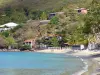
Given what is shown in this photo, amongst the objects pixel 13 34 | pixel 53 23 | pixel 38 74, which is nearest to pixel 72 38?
pixel 53 23

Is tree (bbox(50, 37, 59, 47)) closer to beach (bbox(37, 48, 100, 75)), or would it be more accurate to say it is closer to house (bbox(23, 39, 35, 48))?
beach (bbox(37, 48, 100, 75))

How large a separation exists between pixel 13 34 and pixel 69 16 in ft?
77.0

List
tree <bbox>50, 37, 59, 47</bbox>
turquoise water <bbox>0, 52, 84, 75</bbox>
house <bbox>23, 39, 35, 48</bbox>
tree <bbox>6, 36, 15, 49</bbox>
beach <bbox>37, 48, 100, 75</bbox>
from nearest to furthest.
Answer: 1. beach <bbox>37, 48, 100, 75</bbox>
2. turquoise water <bbox>0, 52, 84, 75</bbox>
3. tree <bbox>50, 37, 59, 47</bbox>
4. house <bbox>23, 39, 35, 48</bbox>
5. tree <bbox>6, 36, 15, 49</bbox>

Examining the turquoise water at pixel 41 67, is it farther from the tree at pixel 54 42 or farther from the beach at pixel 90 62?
the tree at pixel 54 42

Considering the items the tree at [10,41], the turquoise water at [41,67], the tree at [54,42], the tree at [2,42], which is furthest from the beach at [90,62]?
the tree at [2,42]

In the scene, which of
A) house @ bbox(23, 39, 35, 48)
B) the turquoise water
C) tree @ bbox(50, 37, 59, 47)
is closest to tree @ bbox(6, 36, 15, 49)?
house @ bbox(23, 39, 35, 48)

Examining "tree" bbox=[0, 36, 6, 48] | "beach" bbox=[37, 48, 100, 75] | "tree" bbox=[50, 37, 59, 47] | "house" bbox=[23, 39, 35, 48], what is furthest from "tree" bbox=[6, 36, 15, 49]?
"beach" bbox=[37, 48, 100, 75]

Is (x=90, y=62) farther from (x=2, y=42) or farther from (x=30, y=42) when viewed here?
(x=2, y=42)

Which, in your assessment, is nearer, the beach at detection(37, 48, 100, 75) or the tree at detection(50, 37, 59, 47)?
the beach at detection(37, 48, 100, 75)

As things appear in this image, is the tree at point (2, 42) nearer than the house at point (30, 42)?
No

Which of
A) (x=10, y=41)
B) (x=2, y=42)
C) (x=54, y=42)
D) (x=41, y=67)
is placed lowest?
(x=41, y=67)

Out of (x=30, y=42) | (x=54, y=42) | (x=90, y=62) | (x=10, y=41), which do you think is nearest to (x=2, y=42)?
(x=10, y=41)

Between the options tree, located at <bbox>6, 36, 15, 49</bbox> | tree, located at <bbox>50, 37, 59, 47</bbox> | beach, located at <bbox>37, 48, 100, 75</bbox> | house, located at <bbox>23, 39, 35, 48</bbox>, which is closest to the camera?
beach, located at <bbox>37, 48, 100, 75</bbox>

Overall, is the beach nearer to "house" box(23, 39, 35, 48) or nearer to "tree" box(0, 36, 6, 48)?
"house" box(23, 39, 35, 48)
